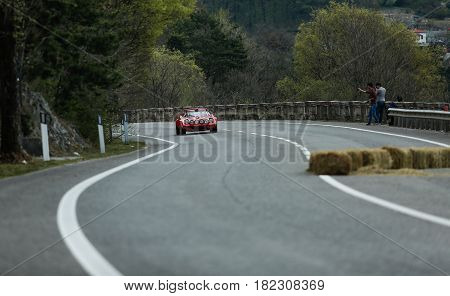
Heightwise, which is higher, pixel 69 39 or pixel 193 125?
pixel 69 39

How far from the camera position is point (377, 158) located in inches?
605

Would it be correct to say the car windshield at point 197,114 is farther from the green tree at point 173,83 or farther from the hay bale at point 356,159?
the green tree at point 173,83

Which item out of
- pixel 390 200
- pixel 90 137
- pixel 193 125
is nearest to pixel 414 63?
pixel 193 125

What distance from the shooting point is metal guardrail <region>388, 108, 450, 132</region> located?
32.0 metres

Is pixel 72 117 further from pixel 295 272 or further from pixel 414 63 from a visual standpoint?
pixel 414 63

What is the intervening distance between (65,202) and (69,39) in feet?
52.2

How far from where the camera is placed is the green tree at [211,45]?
108750 millimetres

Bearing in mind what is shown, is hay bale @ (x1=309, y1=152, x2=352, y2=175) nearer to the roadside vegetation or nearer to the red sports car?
the roadside vegetation

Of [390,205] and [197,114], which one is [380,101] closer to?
[197,114]

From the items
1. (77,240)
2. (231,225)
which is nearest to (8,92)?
(231,225)

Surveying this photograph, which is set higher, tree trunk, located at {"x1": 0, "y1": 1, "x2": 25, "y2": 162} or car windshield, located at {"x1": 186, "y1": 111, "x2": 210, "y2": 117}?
tree trunk, located at {"x1": 0, "y1": 1, "x2": 25, "y2": 162}

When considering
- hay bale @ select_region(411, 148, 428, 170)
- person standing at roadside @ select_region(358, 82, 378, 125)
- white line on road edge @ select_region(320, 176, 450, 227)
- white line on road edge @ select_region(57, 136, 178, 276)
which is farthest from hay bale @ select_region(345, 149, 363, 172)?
person standing at roadside @ select_region(358, 82, 378, 125)

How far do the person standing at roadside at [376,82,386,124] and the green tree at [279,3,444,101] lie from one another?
29532 mm
